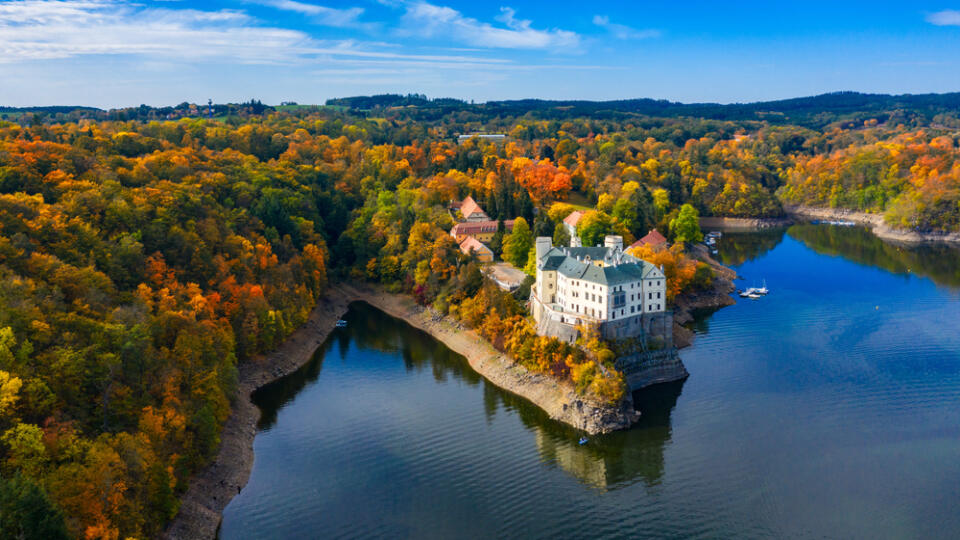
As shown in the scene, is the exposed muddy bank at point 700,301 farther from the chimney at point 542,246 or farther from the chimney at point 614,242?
the chimney at point 542,246

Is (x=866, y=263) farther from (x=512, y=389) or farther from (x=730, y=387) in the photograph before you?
(x=512, y=389)

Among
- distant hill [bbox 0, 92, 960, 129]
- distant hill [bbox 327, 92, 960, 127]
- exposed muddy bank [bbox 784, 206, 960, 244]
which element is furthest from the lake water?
distant hill [bbox 327, 92, 960, 127]

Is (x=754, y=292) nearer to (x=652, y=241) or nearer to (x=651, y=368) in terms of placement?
(x=652, y=241)

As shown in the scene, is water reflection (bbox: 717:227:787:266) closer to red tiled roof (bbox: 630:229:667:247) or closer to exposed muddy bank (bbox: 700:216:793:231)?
exposed muddy bank (bbox: 700:216:793:231)

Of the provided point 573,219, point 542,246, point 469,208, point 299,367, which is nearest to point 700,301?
point 573,219

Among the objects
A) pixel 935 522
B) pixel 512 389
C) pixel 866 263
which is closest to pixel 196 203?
pixel 512 389

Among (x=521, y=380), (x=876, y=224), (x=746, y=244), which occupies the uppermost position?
(x=876, y=224)
